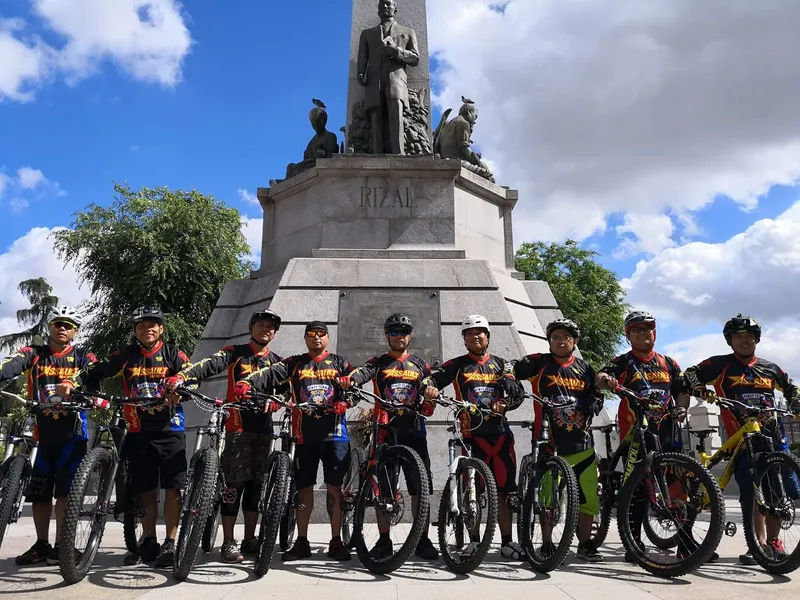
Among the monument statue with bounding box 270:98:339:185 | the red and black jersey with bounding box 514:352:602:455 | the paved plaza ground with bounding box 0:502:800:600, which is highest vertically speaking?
the monument statue with bounding box 270:98:339:185

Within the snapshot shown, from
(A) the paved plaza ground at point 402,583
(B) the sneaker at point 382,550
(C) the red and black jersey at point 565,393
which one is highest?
(C) the red and black jersey at point 565,393

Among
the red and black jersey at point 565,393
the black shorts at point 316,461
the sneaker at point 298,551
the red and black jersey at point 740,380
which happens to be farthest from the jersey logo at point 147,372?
the red and black jersey at point 740,380

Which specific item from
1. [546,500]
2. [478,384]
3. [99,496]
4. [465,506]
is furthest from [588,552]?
[99,496]

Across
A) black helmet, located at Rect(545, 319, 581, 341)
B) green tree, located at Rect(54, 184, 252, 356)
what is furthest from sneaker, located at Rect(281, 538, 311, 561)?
green tree, located at Rect(54, 184, 252, 356)

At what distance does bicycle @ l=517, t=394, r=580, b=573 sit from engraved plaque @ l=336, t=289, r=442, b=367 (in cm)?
370

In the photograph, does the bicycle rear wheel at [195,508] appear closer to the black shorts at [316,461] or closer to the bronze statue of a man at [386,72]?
the black shorts at [316,461]

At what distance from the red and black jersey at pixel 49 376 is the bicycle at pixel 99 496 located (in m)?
0.27

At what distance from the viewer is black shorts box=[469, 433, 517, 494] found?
562 centimetres

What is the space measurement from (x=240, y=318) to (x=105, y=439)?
17.8 feet

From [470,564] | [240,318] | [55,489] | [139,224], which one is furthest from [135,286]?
[470,564]

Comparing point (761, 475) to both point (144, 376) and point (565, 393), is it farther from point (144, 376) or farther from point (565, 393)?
point (144, 376)

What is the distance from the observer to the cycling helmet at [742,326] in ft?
19.0

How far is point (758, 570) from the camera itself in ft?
16.9

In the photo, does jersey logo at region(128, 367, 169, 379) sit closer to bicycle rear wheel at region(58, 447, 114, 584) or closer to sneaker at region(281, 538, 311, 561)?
bicycle rear wheel at region(58, 447, 114, 584)
